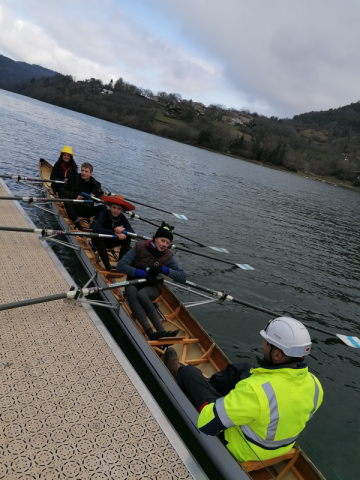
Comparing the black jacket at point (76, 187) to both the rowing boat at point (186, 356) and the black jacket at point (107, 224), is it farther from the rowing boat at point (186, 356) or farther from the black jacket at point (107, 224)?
the black jacket at point (107, 224)

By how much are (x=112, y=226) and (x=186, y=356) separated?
14.1 ft

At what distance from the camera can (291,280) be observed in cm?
1327

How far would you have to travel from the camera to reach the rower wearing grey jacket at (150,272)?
630 cm

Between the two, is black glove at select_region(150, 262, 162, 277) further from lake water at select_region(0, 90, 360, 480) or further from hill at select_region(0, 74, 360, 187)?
hill at select_region(0, 74, 360, 187)

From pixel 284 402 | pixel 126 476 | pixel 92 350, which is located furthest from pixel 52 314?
pixel 284 402

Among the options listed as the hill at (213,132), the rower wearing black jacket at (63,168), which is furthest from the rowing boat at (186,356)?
the hill at (213,132)

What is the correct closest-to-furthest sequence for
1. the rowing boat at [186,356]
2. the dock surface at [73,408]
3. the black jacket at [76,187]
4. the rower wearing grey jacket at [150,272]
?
the dock surface at [73,408] < the rowing boat at [186,356] < the rower wearing grey jacket at [150,272] < the black jacket at [76,187]

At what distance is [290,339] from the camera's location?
332 cm

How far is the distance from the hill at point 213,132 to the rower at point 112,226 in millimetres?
112209

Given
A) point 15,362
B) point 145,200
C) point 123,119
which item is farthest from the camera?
point 123,119

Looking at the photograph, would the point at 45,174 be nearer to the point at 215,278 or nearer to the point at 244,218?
the point at 215,278

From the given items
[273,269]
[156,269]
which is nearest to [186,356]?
[156,269]

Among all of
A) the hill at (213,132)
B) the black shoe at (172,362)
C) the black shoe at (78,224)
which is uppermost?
the hill at (213,132)

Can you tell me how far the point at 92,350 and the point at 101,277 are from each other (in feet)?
7.95
